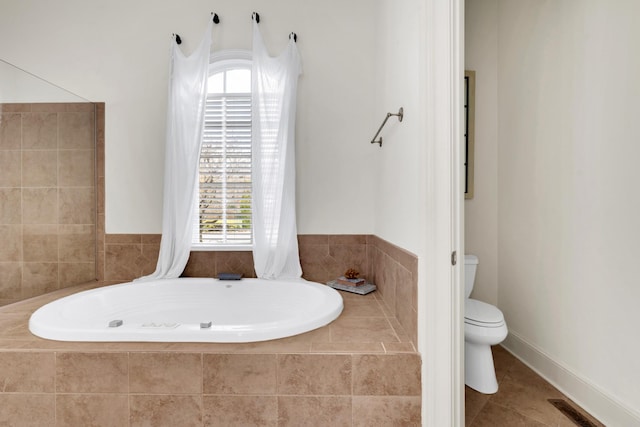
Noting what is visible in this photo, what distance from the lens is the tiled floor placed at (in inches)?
55.2

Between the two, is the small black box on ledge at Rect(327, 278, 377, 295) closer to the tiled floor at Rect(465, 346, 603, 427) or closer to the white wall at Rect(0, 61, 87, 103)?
the tiled floor at Rect(465, 346, 603, 427)

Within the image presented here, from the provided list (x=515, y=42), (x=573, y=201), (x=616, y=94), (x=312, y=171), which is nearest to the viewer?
(x=616, y=94)

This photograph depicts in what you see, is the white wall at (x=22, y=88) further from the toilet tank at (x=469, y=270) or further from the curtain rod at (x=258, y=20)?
the toilet tank at (x=469, y=270)

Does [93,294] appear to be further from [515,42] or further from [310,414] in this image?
[515,42]

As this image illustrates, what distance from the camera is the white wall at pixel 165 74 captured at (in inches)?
85.6

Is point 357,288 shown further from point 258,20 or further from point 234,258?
point 258,20

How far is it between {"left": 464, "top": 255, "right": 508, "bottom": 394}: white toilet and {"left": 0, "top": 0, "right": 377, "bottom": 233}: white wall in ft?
2.97

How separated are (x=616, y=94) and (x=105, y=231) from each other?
10.7ft

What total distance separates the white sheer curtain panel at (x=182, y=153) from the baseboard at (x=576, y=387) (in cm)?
240

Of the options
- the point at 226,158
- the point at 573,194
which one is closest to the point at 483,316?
the point at 573,194

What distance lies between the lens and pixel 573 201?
1639mm

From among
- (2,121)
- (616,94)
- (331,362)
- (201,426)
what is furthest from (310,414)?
(2,121)

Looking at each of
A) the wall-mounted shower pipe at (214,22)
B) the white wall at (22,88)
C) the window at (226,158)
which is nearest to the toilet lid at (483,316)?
the window at (226,158)

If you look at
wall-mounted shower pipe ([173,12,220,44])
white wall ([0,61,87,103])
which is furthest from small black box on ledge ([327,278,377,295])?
white wall ([0,61,87,103])
